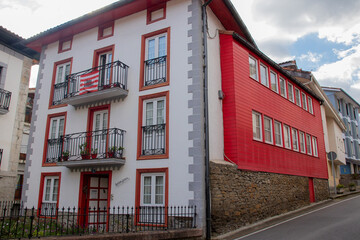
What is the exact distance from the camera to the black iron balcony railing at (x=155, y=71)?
12172 mm

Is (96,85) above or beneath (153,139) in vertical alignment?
above

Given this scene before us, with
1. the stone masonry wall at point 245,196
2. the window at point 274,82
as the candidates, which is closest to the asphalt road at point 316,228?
the stone masonry wall at point 245,196

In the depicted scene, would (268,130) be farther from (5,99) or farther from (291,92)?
(5,99)

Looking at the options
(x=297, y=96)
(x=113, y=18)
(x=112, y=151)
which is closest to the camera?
(x=112, y=151)

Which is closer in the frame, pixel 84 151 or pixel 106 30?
pixel 84 151

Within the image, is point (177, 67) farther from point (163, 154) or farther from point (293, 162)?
point (293, 162)

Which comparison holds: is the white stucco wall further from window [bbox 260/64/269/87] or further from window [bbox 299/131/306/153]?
window [bbox 299/131/306/153]

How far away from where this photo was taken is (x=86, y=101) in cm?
1359

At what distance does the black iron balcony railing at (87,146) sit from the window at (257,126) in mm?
5816

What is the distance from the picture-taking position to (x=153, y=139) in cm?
1159

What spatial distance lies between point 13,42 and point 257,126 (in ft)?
47.9

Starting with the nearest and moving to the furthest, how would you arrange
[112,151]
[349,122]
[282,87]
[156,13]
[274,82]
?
[112,151] < [156,13] < [274,82] < [282,87] < [349,122]

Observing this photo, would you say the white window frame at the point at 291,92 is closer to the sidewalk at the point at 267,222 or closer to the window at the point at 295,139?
the window at the point at 295,139

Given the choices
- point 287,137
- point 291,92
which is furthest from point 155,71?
point 291,92
